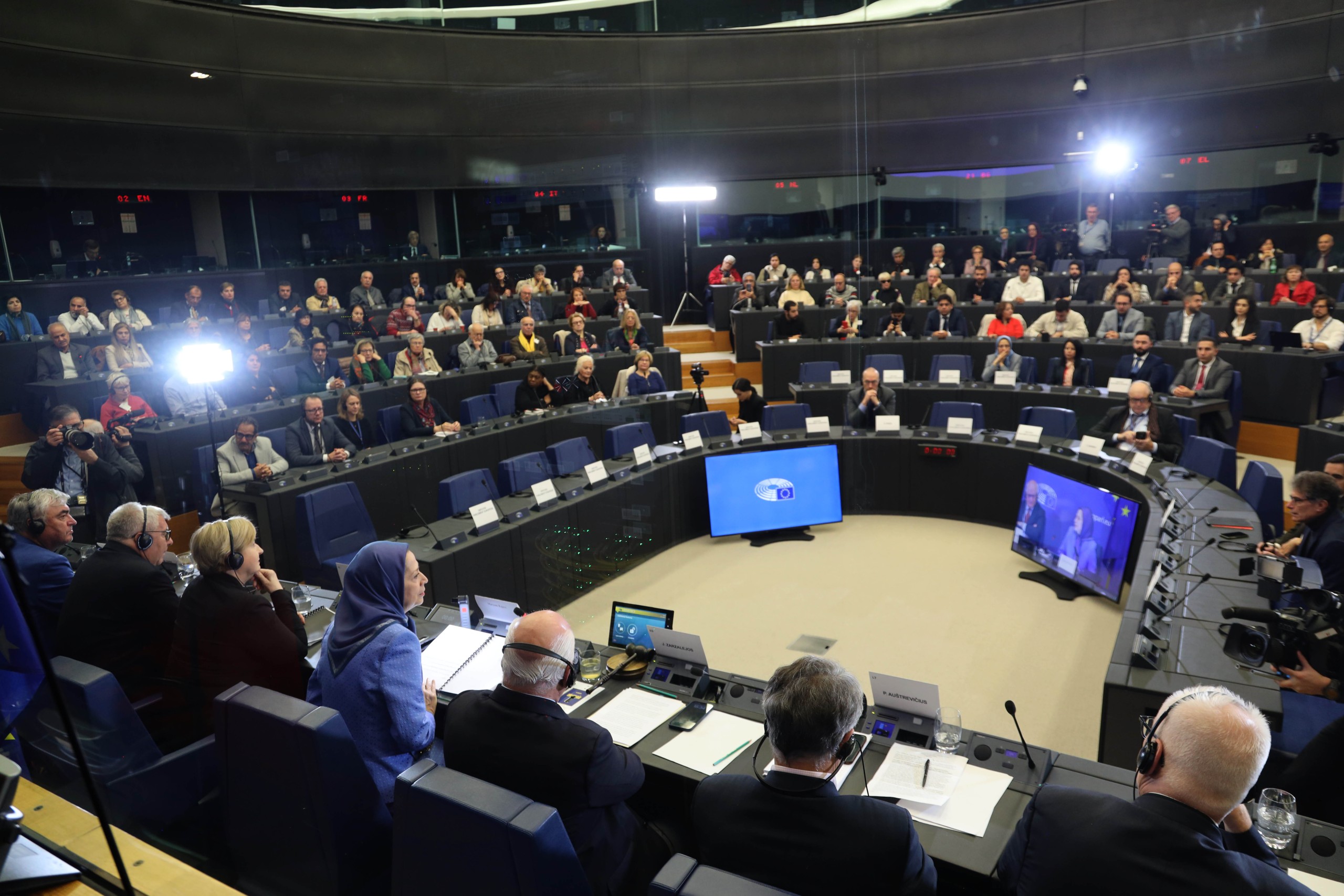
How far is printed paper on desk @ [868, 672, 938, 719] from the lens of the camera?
285cm

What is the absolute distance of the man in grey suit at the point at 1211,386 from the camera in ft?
24.3

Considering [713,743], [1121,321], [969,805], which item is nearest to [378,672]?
[713,743]

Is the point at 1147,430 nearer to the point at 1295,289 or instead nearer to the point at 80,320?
the point at 1295,289

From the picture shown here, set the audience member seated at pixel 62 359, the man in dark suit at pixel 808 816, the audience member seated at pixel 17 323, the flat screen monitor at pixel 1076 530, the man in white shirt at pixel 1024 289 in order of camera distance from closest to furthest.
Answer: the man in dark suit at pixel 808 816 → the flat screen monitor at pixel 1076 530 → the audience member seated at pixel 17 323 → the audience member seated at pixel 62 359 → the man in white shirt at pixel 1024 289

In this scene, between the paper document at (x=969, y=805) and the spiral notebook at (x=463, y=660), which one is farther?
the spiral notebook at (x=463, y=660)

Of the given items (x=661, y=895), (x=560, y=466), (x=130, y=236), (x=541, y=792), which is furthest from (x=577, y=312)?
(x=661, y=895)

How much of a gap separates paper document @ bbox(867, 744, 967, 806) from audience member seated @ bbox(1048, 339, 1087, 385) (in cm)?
642

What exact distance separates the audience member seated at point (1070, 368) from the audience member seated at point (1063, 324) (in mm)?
296

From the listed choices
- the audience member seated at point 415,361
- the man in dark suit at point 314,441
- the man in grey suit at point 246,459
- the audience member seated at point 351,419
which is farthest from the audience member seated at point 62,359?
the audience member seated at point 415,361

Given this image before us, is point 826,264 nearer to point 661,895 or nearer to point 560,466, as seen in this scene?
point 560,466

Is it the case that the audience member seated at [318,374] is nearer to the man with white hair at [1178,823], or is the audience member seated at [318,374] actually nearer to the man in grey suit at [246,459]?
the man in grey suit at [246,459]

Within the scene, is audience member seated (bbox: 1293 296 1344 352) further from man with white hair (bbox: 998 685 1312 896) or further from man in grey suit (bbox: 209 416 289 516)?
man in grey suit (bbox: 209 416 289 516)

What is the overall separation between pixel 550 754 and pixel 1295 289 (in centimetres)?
1040

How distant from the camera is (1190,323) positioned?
897 centimetres
